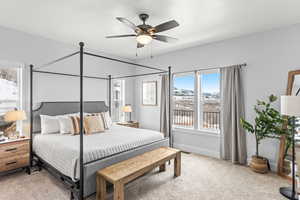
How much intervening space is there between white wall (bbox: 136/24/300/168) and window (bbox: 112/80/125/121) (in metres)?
2.31

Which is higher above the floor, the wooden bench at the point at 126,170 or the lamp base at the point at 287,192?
the wooden bench at the point at 126,170

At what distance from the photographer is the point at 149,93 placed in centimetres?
536

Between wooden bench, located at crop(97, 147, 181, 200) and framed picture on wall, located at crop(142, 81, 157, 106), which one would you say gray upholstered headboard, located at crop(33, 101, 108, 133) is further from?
wooden bench, located at crop(97, 147, 181, 200)

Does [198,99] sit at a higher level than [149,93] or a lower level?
lower

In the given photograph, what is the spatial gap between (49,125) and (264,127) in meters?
4.22

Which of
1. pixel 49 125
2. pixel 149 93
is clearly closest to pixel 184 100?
pixel 149 93

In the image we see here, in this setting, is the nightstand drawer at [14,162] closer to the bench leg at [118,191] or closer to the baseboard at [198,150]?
the bench leg at [118,191]

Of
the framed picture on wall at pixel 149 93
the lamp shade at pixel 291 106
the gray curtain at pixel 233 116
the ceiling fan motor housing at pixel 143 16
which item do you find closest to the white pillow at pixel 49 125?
the ceiling fan motor housing at pixel 143 16

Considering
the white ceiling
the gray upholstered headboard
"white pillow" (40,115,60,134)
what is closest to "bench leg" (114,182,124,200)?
"white pillow" (40,115,60,134)

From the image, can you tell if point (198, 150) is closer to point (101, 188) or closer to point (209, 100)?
point (209, 100)

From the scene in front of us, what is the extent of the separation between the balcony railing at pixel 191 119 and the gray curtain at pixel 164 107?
289mm

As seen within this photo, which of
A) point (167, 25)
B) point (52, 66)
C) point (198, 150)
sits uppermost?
point (167, 25)

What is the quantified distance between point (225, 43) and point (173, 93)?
1864 mm

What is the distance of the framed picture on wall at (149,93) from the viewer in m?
5.21
